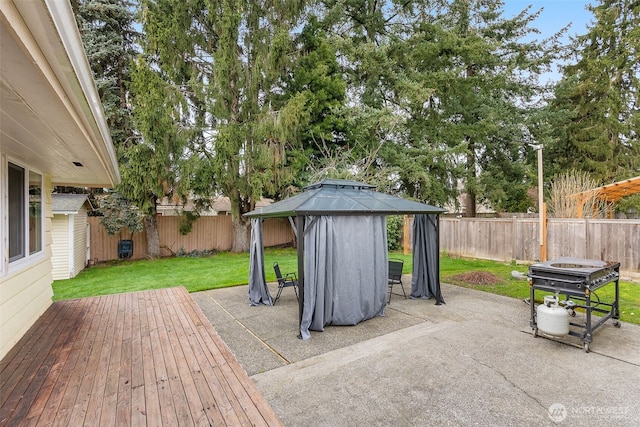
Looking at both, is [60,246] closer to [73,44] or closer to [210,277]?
[210,277]

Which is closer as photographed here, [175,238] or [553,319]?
[553,319]

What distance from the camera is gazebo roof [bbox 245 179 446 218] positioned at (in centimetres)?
485

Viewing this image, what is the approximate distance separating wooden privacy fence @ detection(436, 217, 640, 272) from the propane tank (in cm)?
554

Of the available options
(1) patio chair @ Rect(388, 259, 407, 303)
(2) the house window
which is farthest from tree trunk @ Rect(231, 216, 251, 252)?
(2) the house window

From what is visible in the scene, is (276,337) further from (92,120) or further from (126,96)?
(126,96)

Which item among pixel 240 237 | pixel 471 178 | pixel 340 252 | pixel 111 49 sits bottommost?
pixel 240 237

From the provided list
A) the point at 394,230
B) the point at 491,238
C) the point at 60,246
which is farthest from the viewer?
the point at 394,230

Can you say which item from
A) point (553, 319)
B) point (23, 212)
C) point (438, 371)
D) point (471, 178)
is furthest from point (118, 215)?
point (471, 178)

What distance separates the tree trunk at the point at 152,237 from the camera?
12.4 metres

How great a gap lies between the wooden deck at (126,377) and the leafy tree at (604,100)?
18082 mm

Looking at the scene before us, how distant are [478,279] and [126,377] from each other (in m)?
7.52

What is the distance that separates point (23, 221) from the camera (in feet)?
12.3

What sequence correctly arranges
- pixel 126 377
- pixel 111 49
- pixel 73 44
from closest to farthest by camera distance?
pixel 73 44 < pixel 126 377 < pixel 111 49

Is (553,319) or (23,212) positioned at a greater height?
(23,212)
